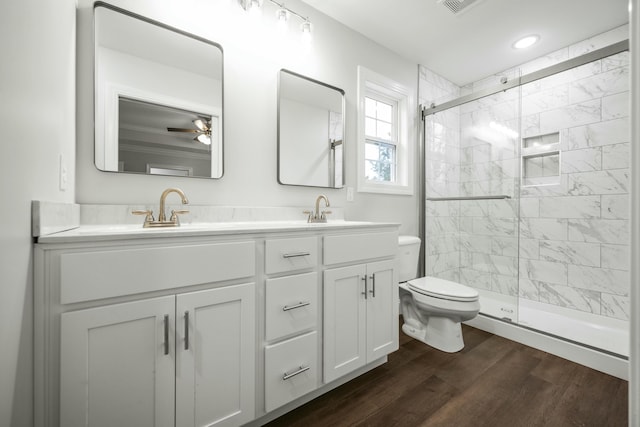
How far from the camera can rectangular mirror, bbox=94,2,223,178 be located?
132 centimetres

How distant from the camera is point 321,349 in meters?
1.36

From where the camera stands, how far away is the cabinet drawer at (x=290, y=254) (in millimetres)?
1206

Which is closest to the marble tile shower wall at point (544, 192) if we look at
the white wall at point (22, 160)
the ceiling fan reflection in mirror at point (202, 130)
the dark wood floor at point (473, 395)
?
the dark wood floor at point (473, 395)

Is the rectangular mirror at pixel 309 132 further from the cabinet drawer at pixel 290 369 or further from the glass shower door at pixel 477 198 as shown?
the glass shower door at pixel 477 198

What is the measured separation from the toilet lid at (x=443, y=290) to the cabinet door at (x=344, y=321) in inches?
26.8


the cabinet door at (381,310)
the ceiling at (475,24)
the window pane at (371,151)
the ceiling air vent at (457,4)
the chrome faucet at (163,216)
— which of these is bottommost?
the cabinet door at (381,310)

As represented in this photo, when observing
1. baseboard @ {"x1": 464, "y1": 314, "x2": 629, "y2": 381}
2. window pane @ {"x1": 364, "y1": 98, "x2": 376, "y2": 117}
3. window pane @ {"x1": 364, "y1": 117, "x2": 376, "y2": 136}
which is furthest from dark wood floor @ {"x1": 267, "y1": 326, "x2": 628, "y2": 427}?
window pane @ {"x1": 364, "y1": 98, "x2": 376, "y2": 117}

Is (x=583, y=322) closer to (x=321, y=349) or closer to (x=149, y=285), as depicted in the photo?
(x=321, y=349)

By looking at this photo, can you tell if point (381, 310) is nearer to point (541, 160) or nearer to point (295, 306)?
point (295, 306)

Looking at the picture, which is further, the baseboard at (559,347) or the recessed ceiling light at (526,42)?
the recessed ceiling light at (526,42)

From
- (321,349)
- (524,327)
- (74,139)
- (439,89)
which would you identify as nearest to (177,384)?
(321,349)

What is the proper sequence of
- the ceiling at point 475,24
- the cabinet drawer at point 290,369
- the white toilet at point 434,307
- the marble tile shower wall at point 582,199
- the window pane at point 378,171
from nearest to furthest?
the cabinet drawer at point 290,369 < the white toilet at point 434,307 < the ceiling at point 475,24 < the marble tile shower wall at point 582,199 < the window pane at point 378,171

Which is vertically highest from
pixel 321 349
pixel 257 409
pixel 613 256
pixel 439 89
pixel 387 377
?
pixel 439 89

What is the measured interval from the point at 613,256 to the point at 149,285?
328 centimetres
